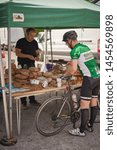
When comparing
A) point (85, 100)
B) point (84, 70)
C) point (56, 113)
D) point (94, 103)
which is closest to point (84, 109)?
point (85, 100)

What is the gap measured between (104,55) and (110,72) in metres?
0.17

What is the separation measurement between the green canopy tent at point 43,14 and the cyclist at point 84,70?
1.22 feet

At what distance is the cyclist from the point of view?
4.98 metres

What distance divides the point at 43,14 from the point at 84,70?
1.17 meters

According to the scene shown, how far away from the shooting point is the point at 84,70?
5137mm

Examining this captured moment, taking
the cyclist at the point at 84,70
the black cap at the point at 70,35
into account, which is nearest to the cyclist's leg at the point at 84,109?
the cyclist at the point at 84,70

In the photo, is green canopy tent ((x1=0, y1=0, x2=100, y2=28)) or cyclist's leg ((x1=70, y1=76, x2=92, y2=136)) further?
cyclist's leg ((x1=70, y1=76, x2=92, y2=136))

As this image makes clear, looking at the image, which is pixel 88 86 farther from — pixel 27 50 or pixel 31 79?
pixel 27 50

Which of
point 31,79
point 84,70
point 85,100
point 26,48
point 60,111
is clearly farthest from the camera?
point 26,48

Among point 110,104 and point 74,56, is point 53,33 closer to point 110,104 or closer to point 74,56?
point 74,56

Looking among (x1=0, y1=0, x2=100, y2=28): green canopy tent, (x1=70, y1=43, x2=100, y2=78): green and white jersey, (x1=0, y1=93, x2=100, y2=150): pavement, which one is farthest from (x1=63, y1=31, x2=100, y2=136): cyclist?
(x1=0, y1=0, x2=100, y2=28): green canopy tent

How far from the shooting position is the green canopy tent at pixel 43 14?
184 inches

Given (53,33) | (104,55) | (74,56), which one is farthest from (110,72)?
(53,33)

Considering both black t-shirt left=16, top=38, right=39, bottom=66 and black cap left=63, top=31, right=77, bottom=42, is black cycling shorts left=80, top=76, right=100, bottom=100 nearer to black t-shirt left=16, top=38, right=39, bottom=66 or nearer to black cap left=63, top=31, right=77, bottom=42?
black cap left=63, top=31, right=77, bottom=42
